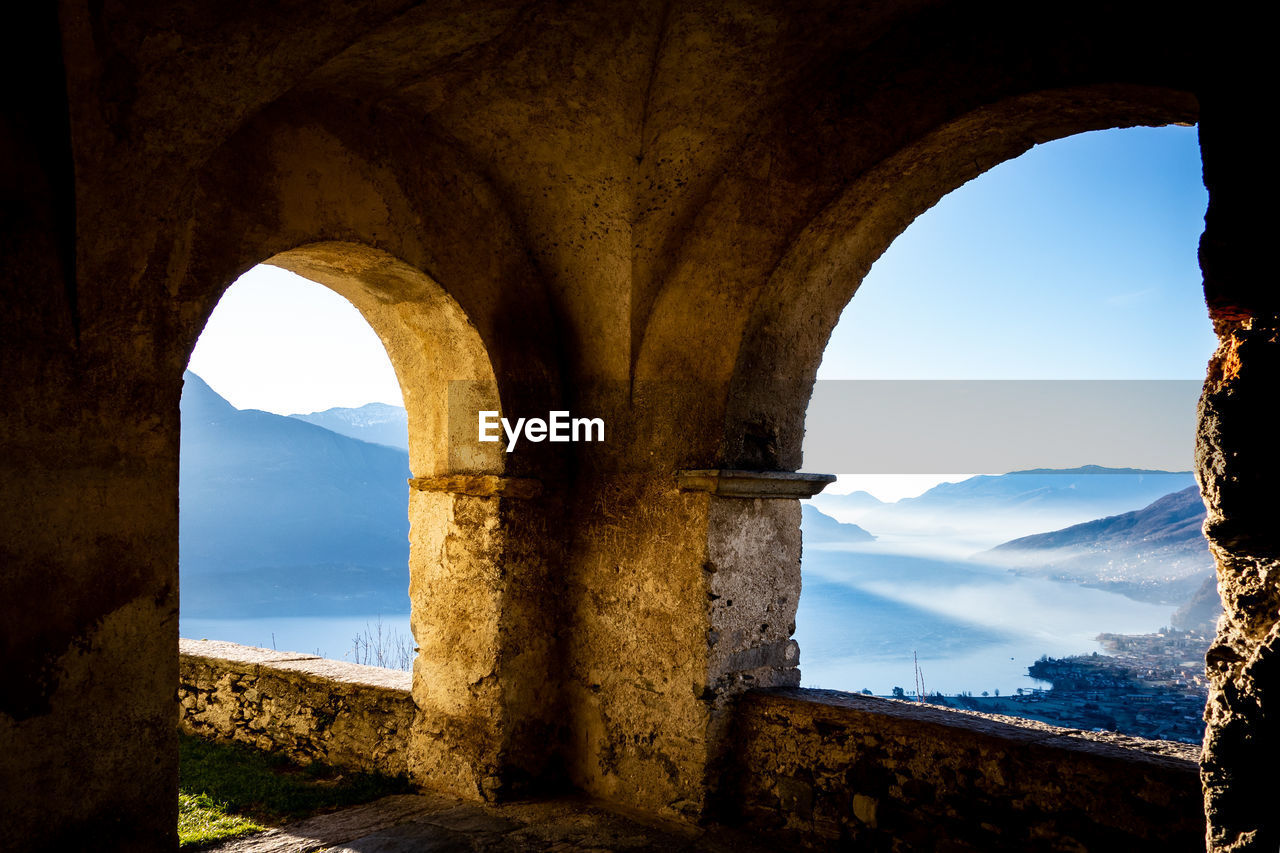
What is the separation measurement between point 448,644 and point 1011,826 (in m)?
2.70

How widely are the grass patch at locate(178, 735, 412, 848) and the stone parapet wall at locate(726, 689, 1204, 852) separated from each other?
1937mm

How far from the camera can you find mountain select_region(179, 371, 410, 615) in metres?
61.1

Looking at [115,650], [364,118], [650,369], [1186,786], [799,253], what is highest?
[364,118]

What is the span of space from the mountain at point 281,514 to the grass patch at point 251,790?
5768cm

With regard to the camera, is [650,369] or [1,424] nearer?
[1,424]

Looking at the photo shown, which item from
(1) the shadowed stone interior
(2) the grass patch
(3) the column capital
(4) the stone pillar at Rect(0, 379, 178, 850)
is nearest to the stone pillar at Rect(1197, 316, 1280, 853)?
(1) the shadowed stone interior

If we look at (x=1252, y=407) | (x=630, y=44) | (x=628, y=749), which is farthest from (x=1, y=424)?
(x=1252, y=407)

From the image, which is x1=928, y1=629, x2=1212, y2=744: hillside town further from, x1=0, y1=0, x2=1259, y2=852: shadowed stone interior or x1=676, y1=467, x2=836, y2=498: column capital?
x1=676, y1=467, x2=836, y2=498: column capital

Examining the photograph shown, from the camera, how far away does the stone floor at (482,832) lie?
3.79m

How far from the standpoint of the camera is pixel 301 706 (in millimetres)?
5016

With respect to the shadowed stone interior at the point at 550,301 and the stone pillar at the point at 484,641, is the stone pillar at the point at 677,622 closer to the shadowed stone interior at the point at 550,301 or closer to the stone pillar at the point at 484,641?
the shadowed stone interior at the point at 550,301

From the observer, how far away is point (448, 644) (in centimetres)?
457

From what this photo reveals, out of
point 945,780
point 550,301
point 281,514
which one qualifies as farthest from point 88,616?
point 281,514

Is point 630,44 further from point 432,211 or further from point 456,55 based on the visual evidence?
point 432,211
